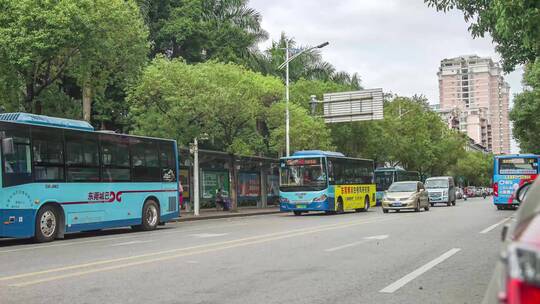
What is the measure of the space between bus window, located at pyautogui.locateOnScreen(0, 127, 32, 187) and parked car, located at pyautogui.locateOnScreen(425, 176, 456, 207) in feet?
106

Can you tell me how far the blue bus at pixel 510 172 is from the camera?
1292 inches

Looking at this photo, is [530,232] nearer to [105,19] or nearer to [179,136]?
[105,19]

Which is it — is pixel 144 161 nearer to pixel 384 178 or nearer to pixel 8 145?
pixel 8 145

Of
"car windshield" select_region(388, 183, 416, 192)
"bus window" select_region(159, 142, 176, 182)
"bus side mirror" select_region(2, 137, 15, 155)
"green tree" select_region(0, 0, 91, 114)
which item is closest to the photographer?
"bus side mirror" select_region(2, 137, 15, 155)

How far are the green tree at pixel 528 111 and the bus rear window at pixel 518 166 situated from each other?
492cm

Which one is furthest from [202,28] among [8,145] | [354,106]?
[8,145]

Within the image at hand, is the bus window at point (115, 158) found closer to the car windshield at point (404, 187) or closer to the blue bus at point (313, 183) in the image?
the blue bus at point (313, 183)

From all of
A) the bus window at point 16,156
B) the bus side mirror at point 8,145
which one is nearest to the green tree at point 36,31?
the bus window at point 16,156

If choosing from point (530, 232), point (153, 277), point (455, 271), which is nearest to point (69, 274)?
point (153, 277)

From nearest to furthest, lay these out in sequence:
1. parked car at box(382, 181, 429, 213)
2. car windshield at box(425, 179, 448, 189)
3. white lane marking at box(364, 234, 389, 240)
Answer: white lane marking at box(364, 234, 389, 240) → parked car at box(382, 181, 429, 213) → car windshield at box(425, 179, 448, 189)

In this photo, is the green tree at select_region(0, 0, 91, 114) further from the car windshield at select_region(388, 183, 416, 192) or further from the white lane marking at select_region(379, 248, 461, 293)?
the car windshield at select_region(388, 183, 416, 192)

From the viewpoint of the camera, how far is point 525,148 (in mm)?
50875

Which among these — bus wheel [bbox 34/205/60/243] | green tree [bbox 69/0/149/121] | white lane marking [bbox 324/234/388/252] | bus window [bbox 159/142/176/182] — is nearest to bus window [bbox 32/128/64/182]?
bus wheel [bbox 34/205/60/243]

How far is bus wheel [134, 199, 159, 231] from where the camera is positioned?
20.6 m
